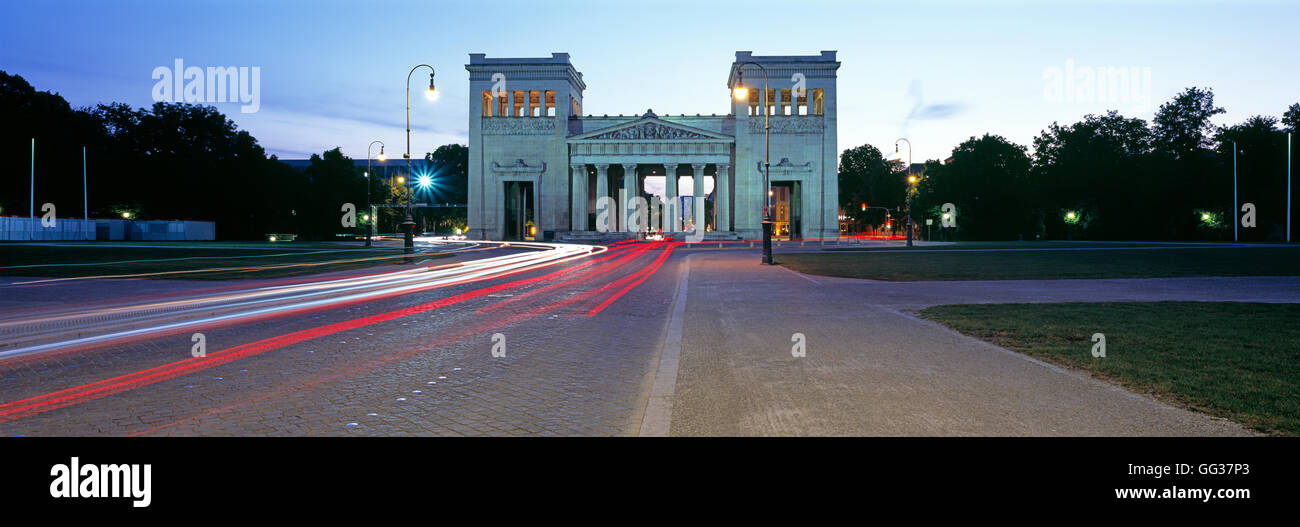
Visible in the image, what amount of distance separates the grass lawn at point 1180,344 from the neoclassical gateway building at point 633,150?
7341 cm

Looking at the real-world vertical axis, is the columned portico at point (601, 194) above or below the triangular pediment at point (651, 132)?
below

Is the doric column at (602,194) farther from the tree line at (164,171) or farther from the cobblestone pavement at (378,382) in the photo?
the cobblestone pavement at (378,382)

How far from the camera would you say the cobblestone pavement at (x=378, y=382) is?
17.9ft

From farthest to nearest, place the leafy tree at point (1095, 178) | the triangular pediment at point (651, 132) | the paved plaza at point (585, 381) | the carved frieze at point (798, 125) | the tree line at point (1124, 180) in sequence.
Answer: the triangular pediment at point (651, 132)
the carved frieze at point (798, 125)
the leafy tree at point (1095, 178)
the tree line at point (1124, 180)
the paved plaza at point (585, 381)

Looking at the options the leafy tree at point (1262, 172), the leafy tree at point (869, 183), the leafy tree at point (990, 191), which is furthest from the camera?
the leafy tree at point (869, 183)

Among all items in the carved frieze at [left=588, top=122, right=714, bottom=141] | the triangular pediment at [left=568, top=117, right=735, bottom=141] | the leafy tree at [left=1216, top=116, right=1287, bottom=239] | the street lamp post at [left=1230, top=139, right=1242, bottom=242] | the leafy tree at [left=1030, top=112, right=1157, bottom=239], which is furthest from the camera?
the carved frieze at [left=588, top=122, right=714, bottom=141]

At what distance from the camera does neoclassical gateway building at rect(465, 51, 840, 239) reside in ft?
292

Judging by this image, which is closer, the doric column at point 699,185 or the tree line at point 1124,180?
the tree line at point 1124,180

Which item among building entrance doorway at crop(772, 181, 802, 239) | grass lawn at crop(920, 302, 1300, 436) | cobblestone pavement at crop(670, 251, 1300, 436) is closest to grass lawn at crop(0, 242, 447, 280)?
cobblestone pavement at crop(670, 251, 1300, 436)

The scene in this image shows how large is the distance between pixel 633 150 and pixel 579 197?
9619 millimetres

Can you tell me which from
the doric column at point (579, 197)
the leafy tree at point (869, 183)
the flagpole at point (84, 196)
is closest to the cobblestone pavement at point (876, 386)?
the flagpole at point (84, 196)

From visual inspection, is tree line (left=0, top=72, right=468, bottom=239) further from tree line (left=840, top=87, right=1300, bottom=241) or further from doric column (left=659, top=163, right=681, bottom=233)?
tree line (left=840, top=87, right=1300, bottom=241)

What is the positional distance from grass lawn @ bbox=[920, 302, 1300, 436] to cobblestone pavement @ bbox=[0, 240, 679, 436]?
475cm
